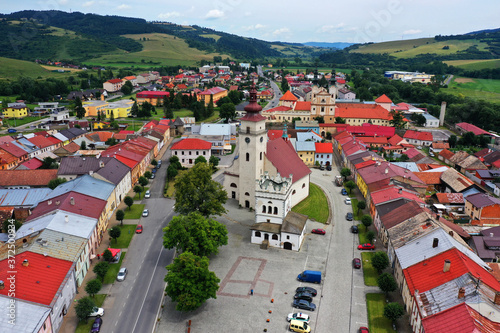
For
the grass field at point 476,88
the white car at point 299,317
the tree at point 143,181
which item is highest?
the grass field at point 476,88

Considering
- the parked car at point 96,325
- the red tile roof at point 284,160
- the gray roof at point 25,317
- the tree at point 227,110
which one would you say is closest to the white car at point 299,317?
the parked car at point 96,325

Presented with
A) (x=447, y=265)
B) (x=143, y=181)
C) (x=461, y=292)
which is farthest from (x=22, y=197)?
(x=461, y=292)

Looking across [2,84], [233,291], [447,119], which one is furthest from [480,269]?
[2,84]

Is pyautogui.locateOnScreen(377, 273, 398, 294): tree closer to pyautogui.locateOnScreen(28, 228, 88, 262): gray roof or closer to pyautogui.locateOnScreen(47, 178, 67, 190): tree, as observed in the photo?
pyautogui.locateOnScreen(28, 228, 88, 262): gray roof

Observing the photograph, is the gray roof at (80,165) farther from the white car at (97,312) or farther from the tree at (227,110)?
the tree at (227,110)

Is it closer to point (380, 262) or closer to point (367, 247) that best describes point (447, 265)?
point (380, 262)
